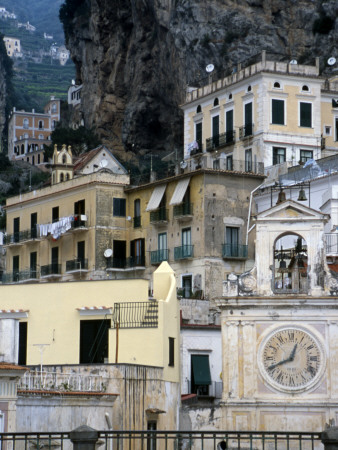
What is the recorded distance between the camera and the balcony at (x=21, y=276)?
76.4 meters

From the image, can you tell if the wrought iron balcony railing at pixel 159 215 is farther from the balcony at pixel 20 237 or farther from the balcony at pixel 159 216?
the balcony at pixel 20 237

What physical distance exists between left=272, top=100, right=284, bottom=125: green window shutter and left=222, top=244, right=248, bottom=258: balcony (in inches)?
500

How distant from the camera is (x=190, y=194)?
6831 centimetres

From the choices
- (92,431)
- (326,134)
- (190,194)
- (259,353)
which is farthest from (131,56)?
(92,431)

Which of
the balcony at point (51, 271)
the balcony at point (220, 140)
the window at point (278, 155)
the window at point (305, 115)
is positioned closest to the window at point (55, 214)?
the balcony at point (51, 271)

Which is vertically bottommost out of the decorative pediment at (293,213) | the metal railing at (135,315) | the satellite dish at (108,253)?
the metal railing at (135,315)

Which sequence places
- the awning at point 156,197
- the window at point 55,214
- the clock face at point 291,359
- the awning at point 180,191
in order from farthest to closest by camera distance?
1. the window at point 55,214
2. the awning at point 156,197
3. the awning at point 180,191
4. the clock face at point 291,359

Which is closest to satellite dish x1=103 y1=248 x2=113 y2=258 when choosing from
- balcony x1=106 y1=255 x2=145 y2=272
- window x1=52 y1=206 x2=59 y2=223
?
balcony x1=106 y1=255 x2=145 y2=272

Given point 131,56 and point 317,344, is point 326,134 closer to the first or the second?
point 317,344

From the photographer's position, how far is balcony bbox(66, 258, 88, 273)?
7276 centimetres

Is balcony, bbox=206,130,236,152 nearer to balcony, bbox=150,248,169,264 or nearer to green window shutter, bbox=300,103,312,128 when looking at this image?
green window shutter, bbox=300,103,312,128

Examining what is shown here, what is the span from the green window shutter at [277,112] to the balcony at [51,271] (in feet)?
52.2

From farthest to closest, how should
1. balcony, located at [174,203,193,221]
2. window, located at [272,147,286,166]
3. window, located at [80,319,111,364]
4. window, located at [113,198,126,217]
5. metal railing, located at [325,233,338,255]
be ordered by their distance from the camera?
window, located at [272,147,286,166], window, located at [113,198,126,217], balcony, located at [174,203,193,221], metal railing, located at [325,233,338,255], window, located at [80,319,111,364]

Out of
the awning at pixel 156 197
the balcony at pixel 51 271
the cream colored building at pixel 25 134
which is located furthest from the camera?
the cream colored building at pixel 25 134
